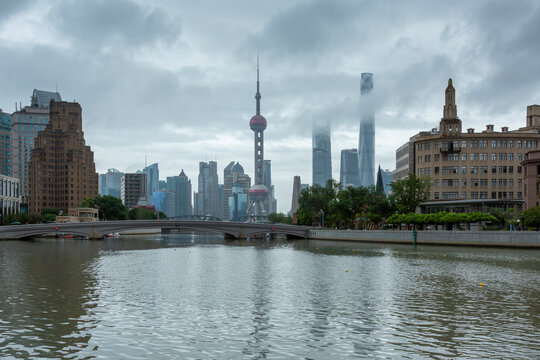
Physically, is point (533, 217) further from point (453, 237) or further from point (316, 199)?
point (316, 199)

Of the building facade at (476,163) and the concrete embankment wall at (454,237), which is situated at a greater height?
the building facade at (476,163)

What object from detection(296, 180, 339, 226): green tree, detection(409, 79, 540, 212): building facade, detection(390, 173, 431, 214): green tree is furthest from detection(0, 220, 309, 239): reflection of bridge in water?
detection(409, 79, 540, 212): building facade

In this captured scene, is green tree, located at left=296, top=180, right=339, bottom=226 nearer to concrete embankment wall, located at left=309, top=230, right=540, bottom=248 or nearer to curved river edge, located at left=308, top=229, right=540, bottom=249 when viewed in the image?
curved river edge, located at left=308, top=229, right=540, bottom=249

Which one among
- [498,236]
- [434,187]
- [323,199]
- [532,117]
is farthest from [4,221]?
[532,117]

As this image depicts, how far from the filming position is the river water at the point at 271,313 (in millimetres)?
23328

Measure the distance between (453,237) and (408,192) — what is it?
94.8ft

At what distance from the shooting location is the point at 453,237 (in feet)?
319

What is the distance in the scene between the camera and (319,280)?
4766 cm

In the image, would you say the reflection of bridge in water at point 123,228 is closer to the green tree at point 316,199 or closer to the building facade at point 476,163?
the green tree at point 316,199

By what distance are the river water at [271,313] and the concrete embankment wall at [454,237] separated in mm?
32388

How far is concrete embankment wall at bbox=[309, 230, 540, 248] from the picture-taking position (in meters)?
85.4

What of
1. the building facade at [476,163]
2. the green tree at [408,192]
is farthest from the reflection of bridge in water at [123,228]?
Answer: the building facade at [476,163]

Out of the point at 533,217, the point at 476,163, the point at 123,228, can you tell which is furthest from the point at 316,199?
the point at 533,217

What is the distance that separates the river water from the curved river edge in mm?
32434
